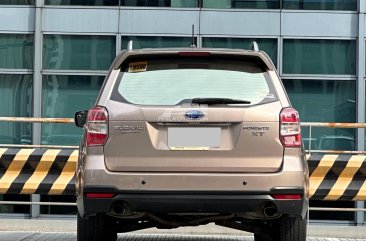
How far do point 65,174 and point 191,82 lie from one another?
350 cm

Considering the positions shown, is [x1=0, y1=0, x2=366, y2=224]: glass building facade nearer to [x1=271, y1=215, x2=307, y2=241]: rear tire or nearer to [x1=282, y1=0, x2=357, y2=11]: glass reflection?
[x1=282, y1=0, x2=357, y2=11]: glass reflection

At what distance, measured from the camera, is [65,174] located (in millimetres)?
8273

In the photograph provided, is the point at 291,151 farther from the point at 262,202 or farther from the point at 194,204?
the point at 194,204

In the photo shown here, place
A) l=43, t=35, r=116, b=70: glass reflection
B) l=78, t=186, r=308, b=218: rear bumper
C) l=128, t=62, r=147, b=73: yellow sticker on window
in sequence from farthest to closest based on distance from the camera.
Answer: l=43, t=35, r=116, b=70: glass reflection < l=128, t=62, r=147, b=73: yellow sticker on window < l=78, t=186, r=308, b=218: rear bumper

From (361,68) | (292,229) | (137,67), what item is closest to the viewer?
(137,67)

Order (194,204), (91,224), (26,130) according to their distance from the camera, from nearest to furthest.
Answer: (194,204) < (91,224) < (26,130)

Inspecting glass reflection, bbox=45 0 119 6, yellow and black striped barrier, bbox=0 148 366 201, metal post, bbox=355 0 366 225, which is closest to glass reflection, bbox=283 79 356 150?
metal post, bbox=355 0 366 225

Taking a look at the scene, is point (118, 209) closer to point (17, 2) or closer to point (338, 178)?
point (338, 178)

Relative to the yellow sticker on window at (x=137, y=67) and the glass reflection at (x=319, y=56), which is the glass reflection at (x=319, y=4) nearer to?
the glass reflection at (x=319, y=56)

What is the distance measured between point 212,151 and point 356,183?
3.65 meters

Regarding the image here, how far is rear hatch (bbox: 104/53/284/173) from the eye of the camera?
5.04m

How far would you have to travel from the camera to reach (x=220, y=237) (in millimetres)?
9125

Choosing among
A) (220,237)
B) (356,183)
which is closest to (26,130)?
(220,237)

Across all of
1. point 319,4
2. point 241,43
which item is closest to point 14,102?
point 241,43
